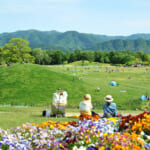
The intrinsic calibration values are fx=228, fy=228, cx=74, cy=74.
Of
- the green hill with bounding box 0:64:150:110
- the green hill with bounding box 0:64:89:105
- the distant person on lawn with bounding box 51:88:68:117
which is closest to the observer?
the distant person on lawn with bounding box 51:88:68:117

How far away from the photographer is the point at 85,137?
26.5ft

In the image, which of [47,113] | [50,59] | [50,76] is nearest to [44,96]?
[50,76]

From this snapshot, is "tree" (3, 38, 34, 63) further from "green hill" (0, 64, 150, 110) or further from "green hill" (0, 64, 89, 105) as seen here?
"green hill" (0, 64, 150, 110)

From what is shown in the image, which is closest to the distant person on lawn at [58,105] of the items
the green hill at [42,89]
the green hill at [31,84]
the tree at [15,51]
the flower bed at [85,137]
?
the flower bed at [85,137]

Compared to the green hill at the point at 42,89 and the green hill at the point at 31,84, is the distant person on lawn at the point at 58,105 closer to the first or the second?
the green hill at the point at 42,89

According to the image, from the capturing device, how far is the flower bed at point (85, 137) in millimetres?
7684

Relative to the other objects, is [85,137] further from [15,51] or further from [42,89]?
[15,51]

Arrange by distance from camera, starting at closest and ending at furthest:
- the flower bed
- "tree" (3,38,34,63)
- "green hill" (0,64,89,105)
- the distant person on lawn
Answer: the flower bed
the distant person on lawn
"green hill" (0,64,89,105)
"tree" (3,38,34,63)

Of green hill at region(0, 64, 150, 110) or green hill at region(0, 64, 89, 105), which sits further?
green hill at region(0, 64, 89, 105)

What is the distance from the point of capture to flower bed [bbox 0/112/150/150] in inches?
303

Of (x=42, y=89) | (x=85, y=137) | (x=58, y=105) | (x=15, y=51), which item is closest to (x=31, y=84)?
(x=42, y=89)

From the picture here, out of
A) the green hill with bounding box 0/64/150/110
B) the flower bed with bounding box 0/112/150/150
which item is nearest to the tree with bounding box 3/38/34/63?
the green hill with bounding box 0/64/150/110

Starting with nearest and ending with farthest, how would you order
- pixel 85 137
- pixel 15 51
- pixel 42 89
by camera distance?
pixel 85 137, pixel 42 89, pixel 15 51

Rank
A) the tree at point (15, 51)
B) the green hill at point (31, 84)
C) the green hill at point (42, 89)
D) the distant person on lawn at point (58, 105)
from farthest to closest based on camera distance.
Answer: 1. the tree at point (15, 51)
2. the green hill at point (31, 84)
3. the green hill at point (42, 89)
4. the distant person on lawn at point (58, 105)
